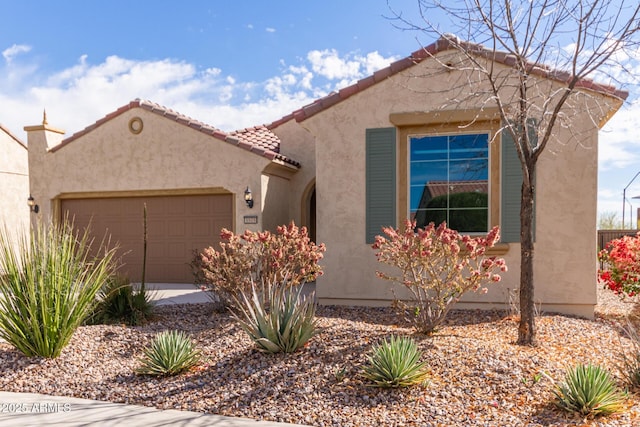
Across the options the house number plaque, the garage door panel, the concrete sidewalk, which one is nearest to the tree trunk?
the concrete sidewalk

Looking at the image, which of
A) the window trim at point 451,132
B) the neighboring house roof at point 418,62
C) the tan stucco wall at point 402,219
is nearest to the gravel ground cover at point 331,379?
the tan stucco wall at point 402,219

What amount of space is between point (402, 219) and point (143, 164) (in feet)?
22.4

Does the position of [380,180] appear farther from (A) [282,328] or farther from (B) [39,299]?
(B) [39,299]

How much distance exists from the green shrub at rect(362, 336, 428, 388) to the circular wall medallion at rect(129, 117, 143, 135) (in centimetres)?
985

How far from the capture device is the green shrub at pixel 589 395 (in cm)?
443

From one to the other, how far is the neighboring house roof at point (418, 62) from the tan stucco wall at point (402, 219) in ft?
0.40

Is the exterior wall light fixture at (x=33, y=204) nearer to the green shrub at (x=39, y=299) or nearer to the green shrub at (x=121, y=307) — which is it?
the green shrub at (x=121, y=307)

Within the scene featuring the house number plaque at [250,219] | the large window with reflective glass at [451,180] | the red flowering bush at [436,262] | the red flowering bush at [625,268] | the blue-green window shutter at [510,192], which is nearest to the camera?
the red flowering bush at [436,262]

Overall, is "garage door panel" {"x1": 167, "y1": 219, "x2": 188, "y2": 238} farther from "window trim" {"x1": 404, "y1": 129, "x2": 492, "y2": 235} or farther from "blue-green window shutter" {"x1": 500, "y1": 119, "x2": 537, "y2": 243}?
"blue-green window shutter" {"x1": 500, "y1": 119, "x2": 537, "y2": 243}

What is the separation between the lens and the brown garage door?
12.7 m

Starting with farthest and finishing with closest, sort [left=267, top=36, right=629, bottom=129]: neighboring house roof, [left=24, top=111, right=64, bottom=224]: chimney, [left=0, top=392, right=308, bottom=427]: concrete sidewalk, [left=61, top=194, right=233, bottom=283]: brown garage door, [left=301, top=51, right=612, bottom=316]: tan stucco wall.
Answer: [left=24, top=111, right=64, bottom=224]: chimney → [left=61, top=194, right=233, bottom=283]: brown garage door → [left=301, top=51, right=612, bottom=316]: tan stucco wall → [left=267, top=36, right=629, bottom=129]: neighboring house roof → [left=0, top=392, right=308, bottom=427]: concrete sidewalk

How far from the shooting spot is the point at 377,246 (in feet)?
23.6

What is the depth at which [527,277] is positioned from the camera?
21.8ft

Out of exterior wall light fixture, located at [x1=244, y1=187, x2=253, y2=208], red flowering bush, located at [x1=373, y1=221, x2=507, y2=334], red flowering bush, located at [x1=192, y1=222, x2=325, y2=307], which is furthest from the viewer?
exterior wall light fixture, located at [x1=244, y1=187, x2=253, y2=208]
